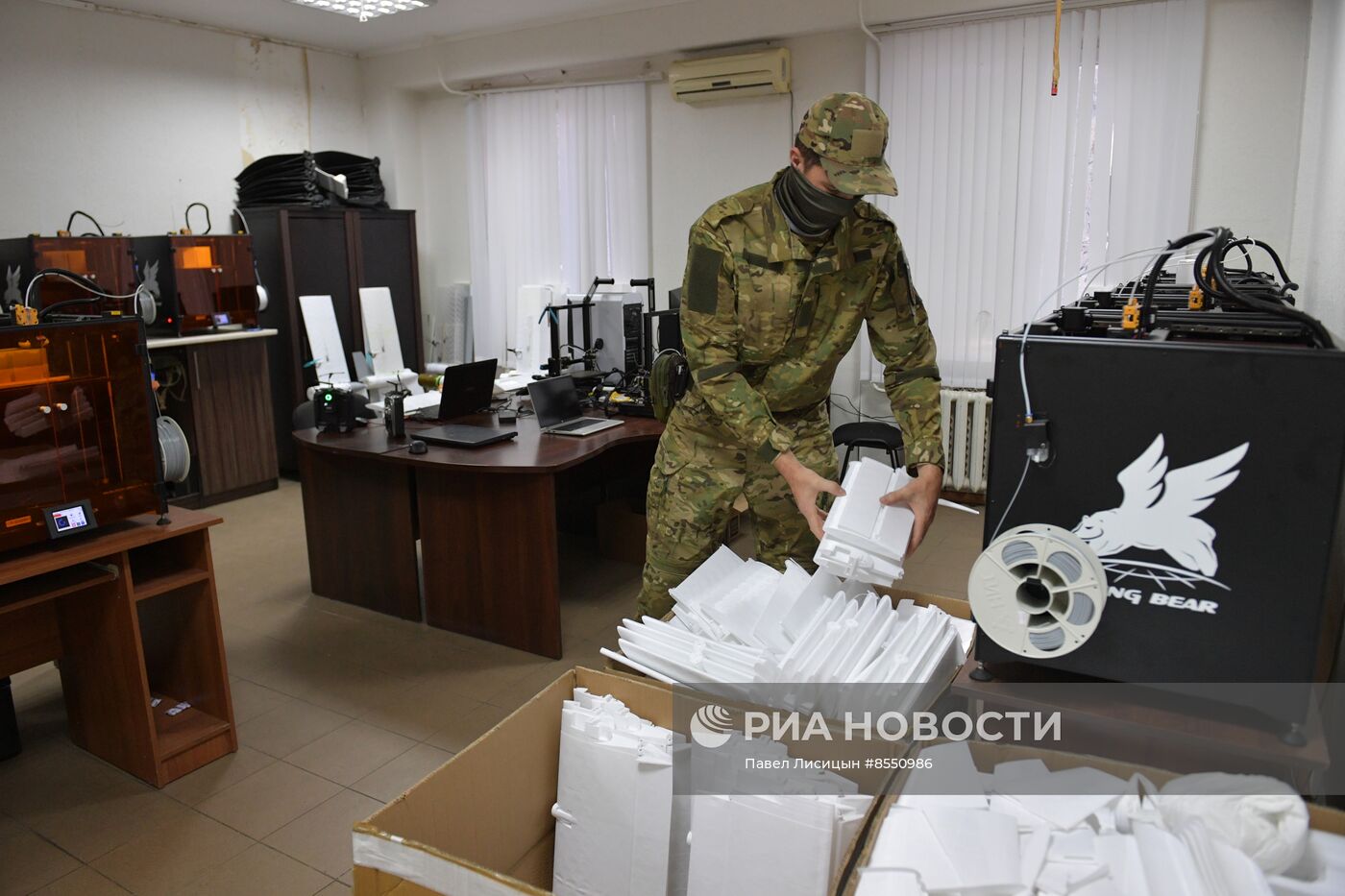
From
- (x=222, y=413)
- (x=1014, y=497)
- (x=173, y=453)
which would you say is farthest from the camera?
(x=222, y=413)

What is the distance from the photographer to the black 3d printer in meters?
0.99

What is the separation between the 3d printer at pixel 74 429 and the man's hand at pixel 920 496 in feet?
6.66

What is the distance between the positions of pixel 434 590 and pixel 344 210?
343cm

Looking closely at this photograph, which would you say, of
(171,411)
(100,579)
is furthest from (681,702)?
(171,411)

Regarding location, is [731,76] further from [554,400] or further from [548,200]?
[554,400]

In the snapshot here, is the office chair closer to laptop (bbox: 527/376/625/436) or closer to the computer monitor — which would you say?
laptop (bbox: 527/376/625/436)

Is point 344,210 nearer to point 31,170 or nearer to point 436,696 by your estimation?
point 31,170

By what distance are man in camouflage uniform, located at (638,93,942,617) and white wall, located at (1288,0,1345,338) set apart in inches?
36.0

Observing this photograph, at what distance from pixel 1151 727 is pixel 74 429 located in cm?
246

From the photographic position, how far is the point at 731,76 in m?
5.13

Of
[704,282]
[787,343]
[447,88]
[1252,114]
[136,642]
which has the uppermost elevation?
[447,88]

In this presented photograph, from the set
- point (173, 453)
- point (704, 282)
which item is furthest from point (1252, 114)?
point (173, 453)

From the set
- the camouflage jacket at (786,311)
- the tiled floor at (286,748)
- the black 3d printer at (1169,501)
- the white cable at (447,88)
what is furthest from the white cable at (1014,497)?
the white cable at (447,88)

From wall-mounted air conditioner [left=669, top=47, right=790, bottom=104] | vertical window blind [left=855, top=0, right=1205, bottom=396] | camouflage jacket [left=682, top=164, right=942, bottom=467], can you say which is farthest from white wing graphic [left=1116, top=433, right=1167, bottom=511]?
wall-mounted air conditioner [left=669, top=47, right=790, bottom=104]
